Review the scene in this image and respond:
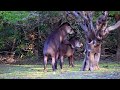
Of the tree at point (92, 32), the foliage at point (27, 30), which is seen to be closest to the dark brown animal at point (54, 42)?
the tree at point (92, 32)

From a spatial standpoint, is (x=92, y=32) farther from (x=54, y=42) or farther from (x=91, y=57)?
(x=54, y=42)

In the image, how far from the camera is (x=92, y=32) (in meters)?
9.84

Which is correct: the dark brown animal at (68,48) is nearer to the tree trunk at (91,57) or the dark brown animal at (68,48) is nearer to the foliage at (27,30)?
the foliage at (27,30)

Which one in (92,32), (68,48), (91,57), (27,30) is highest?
(27,30)

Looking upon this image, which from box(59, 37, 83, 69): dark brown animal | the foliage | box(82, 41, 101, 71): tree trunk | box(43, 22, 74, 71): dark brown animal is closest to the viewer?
box(82, 41, 101, 71): tree trunk

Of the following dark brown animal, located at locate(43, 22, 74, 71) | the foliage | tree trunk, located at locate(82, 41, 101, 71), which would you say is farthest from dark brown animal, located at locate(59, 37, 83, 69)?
tree trunk, located at locate(82, 41, 101, 71)

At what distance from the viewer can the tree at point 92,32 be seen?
970 cm

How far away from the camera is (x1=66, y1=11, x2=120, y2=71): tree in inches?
382

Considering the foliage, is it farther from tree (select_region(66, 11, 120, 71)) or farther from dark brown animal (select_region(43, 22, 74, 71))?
tree (select_region(66, 11, 120, 71))

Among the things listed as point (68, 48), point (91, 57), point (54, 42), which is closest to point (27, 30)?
point (68, 48)
